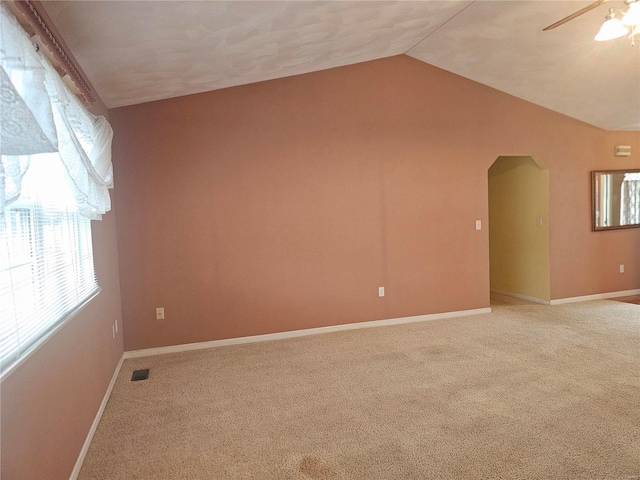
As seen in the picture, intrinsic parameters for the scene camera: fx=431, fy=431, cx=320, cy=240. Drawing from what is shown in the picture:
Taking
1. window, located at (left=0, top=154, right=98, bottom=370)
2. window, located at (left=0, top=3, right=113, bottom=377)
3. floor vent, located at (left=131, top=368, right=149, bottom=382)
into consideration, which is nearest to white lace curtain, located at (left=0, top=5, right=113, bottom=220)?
window, located at (left=0, top=3, right=113, bottom=377)

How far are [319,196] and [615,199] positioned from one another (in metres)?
4.12

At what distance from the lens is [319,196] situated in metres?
4.47

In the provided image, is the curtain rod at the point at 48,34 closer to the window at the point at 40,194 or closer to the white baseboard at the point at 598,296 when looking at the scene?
the window at the point at 40,194

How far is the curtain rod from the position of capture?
1.57 m

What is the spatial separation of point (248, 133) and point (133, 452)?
2.90 meters

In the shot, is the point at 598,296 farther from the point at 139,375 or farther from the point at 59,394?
the point at 59,394

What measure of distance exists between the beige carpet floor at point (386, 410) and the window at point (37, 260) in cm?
89

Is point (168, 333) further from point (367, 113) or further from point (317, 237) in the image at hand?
point (367, 113)

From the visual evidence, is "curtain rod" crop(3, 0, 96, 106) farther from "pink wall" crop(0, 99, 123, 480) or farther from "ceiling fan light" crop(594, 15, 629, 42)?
"ceiling fan light" crop(594, 15, 629, 42)

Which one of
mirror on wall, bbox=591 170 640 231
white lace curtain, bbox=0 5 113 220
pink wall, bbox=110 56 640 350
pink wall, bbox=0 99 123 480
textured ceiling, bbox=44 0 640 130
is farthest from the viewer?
mirror on wall, bbox=591 170 640 231

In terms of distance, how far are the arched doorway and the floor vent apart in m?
4.72

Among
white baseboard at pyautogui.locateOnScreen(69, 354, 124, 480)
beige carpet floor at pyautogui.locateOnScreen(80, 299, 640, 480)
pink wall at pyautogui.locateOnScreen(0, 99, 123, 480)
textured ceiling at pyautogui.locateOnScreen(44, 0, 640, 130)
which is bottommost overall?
beige carpet floor at pyautogui.locateOnScreen(80, 299, 640, 480)

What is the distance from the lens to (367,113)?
4.60 meters

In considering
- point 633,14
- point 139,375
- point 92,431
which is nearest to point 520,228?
point 633,14
